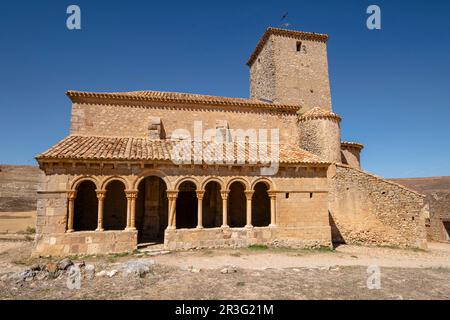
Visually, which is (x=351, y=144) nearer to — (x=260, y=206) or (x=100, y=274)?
(x=260, y=206)

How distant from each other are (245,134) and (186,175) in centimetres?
534

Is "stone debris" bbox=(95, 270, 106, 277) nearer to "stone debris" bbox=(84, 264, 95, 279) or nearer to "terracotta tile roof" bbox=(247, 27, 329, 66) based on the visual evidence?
"stone debris" bbox=(84, 264, 95, 279)

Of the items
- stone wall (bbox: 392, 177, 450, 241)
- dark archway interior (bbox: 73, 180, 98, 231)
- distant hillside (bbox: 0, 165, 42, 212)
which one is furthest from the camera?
distant hillside (bbox: 0, 165, 42, 212)

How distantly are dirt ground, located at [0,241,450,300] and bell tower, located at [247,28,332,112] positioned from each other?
11382 mm

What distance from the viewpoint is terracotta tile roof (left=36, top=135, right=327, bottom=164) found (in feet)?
35.4

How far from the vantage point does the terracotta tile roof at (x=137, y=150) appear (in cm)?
1079

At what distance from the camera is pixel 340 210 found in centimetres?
1419

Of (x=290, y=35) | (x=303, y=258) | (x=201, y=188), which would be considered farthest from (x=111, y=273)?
(x=290, y=35)

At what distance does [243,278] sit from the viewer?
7.44 metres

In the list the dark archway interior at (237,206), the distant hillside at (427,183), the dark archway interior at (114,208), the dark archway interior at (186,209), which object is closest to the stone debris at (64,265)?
the dark archway interior at (114,208)

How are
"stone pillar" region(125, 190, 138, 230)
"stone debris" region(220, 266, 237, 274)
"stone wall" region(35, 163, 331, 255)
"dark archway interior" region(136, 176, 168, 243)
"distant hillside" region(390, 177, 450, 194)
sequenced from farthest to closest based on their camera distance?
1. "distant hillside" region(390, 177, 450, 194)
2. "dark archway interior" region(136, 176, 168, 243)
3. "stone pillar" region(125, 190, 138, 230)
4. "stone wall" region(35, 163, 331, 255)
5. "stone debris" region(220, 266, 237, 274)

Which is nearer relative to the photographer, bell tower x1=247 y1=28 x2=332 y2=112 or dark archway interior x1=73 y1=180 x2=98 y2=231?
dark archway interior x1=73 y1=180 x2=98 y2=231

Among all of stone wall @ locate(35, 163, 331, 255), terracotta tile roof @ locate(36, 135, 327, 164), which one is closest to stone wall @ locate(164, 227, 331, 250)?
stone wall @ locate(35, 163, 331, 255)
